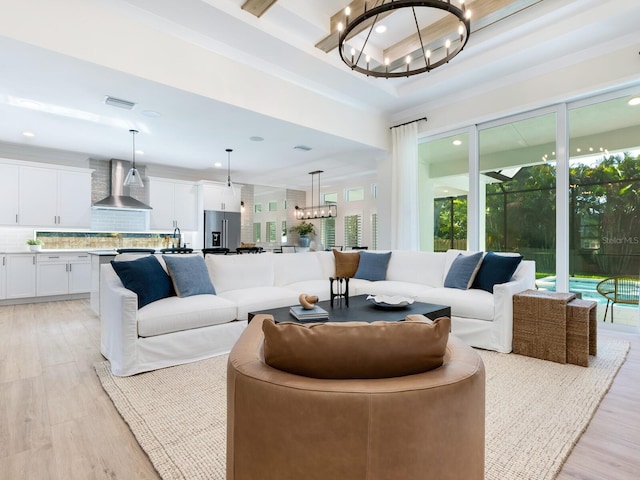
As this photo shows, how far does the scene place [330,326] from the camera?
1.02m

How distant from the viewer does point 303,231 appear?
35.4ft

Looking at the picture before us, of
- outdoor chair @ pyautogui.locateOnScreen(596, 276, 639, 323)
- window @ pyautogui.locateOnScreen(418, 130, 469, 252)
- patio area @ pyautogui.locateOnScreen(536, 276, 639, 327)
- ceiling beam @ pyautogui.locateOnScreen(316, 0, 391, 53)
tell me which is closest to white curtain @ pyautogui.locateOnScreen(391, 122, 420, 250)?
window @ pyautogui.locateOnScreen(418, 130, 469, 252)

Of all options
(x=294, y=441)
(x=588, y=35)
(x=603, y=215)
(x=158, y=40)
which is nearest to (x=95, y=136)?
(x=158, y=40)

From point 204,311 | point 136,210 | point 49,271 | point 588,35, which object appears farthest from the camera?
point 136,210

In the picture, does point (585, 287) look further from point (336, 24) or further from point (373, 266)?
point (336, 24)

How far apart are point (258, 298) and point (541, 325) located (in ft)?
8.43

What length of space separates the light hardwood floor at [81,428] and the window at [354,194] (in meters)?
7.54

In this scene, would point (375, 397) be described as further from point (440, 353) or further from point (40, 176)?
point (40, 176)

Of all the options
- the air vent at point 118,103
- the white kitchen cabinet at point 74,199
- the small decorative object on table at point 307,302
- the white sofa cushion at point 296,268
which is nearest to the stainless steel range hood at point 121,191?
the white kitchen cabinet at point 74,199

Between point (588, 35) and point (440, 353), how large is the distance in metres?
4.42

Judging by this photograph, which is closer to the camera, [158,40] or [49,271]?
[158,40]

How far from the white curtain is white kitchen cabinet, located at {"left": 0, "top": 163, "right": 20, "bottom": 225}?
6430 millimetres

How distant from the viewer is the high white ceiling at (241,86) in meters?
3.22

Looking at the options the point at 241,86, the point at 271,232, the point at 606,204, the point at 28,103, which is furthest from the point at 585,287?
the point at 271,232
